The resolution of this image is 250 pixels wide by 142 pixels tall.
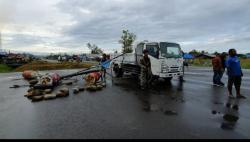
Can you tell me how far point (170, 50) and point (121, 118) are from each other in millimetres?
8189

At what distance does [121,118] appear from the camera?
21.8 feet

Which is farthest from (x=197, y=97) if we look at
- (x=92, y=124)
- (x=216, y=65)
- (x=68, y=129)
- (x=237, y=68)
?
(x=68, y=129)

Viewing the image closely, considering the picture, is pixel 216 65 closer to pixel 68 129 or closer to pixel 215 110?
pixel 215 110

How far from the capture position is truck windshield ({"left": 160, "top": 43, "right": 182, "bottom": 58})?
1366cm

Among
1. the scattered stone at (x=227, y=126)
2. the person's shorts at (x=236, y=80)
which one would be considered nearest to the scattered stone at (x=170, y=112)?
the scattered stone at (x=227, y=126)

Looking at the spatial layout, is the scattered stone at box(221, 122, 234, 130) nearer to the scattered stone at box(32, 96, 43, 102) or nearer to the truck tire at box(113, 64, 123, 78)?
the scattered stone at box(32, 96, 43, 102)

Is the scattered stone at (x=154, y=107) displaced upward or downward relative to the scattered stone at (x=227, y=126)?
upward

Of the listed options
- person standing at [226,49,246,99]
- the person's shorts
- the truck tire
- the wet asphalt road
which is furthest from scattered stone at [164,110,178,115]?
the truck tire

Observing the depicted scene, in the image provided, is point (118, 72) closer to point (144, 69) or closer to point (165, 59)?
point (165, 59)

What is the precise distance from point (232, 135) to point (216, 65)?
839cm

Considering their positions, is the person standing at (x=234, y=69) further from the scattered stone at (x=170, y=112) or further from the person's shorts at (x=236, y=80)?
the scattered stone at (x=170, y=112)

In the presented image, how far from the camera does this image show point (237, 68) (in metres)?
9.43

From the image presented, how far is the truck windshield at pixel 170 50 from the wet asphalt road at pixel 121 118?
4222 millimetres

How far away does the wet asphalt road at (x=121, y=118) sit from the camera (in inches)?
211
